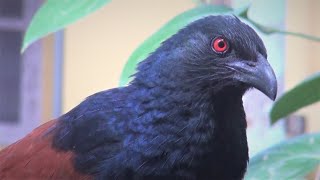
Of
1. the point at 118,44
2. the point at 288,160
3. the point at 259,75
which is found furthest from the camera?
the point at 118,44

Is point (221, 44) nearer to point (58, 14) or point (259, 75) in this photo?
point (259, 75)

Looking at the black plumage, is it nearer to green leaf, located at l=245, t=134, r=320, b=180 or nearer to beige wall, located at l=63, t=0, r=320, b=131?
green leaf, located at l=245, t=134, r=320, b=180

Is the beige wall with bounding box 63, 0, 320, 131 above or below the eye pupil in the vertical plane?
above

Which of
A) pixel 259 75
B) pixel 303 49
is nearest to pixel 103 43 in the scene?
pixel 303 49

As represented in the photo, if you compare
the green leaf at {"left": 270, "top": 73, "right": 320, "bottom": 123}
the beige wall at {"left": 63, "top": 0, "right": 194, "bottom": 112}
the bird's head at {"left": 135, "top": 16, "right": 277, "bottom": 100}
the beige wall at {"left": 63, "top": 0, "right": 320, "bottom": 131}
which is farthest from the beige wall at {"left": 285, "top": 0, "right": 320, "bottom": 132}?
the bird's head at {"left": 135, "top": 16, "right": 277, "bottom": 100}

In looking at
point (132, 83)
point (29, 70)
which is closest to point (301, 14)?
point (29, 70)

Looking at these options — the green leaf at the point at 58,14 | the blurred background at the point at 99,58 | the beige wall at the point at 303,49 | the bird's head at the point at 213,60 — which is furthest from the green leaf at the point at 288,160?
the beige wall at the point at 303,49
